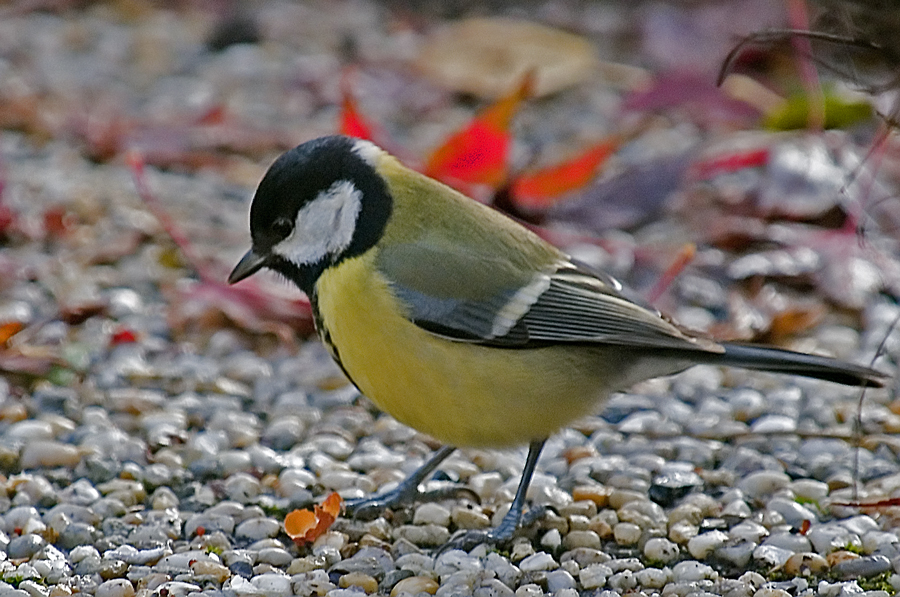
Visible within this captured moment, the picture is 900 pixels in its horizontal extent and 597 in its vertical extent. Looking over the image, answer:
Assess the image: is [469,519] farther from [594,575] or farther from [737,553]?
[737,553]

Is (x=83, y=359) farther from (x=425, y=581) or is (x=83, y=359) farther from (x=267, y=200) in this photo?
(x=425, y=581)

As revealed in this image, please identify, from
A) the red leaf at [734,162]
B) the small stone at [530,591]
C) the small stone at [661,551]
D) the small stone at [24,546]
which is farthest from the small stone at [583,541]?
the red leaf at [734,162]

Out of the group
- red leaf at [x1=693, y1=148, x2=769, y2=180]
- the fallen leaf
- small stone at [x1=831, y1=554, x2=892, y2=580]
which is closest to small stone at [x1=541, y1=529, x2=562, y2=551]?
small stone at [x1=831, y1=554, x2=892, y2=580]

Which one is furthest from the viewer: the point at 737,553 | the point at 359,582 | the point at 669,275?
the point at 669,275

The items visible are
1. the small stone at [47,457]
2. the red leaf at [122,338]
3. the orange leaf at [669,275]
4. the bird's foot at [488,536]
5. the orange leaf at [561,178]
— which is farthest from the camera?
the orange leaf at [561,178]

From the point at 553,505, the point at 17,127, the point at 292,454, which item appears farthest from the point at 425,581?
the point at 17,127

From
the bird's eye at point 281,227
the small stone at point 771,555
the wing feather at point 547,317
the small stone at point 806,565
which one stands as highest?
the bird's eye at point 281,227

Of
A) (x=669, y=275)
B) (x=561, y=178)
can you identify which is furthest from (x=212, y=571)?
(x=561, y=178)

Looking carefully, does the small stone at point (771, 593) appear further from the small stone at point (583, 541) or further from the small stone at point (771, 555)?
the small stone at point (583, 541)
